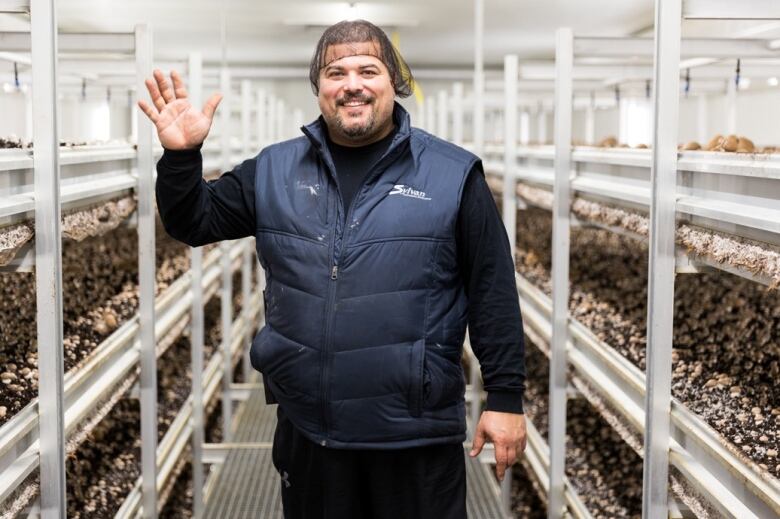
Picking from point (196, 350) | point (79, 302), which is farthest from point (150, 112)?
point (196, 350)

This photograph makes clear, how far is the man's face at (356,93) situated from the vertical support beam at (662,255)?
59cm

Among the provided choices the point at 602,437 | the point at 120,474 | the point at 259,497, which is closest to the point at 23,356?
the point at 120,474

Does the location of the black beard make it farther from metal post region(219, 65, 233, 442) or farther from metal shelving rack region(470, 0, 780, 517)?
metal post region(219, 65, 233, 442)

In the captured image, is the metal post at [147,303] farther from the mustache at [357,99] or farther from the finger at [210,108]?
the mustache at [357,99]

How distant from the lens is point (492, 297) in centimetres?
→ 226

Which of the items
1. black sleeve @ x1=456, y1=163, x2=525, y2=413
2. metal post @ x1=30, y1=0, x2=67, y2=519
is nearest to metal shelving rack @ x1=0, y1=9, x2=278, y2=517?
metal post @ x1=30, y1=0, x2=67, y2=519

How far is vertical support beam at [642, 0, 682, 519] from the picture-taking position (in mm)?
2113

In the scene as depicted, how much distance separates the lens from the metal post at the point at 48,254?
6.72ft

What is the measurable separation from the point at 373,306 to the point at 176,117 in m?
0.60

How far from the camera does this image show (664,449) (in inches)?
86.9

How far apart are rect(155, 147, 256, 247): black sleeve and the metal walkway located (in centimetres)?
209

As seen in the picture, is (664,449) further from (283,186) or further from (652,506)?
(283,186)

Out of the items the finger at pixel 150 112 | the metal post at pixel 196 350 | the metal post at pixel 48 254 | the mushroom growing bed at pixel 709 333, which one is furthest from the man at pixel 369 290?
the metal post at pixel 196 350

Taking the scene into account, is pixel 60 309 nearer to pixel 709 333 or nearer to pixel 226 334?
pixel 709 333
